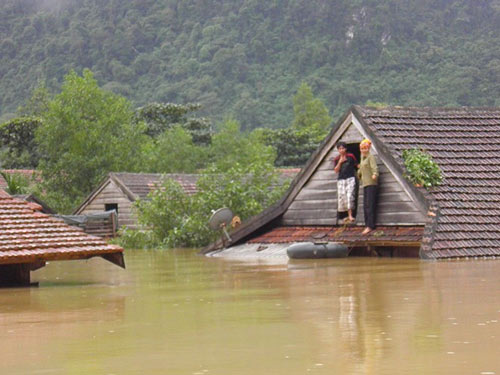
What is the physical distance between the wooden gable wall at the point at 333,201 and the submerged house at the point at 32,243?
20.2 feet

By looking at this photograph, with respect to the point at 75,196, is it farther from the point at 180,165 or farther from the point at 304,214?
the point at 304,214

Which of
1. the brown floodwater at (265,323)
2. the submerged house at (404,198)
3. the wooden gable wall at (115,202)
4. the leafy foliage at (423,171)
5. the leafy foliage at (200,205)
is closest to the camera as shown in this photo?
the brown floodwater at (265,323)

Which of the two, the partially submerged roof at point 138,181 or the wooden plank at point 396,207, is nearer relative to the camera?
the wooden plank at point 396,207

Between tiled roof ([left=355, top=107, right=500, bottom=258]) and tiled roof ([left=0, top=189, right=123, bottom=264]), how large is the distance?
5524mm

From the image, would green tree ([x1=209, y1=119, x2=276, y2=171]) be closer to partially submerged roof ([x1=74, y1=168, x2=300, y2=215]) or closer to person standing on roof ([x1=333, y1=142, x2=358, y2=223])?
partially submerged roof ([x1=74, y1=168, x2=300, y2=215])

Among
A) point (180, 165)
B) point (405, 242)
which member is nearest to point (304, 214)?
point (405, 242)

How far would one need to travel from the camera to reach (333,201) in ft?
72.5

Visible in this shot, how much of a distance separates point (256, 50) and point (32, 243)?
330 feet

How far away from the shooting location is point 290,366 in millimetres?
7641

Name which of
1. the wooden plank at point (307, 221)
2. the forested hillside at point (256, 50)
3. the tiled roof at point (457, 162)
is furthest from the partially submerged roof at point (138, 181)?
the forested hillside at point (256, 50)

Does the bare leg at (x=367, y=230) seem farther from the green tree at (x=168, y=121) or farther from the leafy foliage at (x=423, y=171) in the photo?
the green tree at (x=168, y=121)

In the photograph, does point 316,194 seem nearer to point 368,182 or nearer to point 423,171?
point 368,182

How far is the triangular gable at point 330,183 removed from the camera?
64.5 feet

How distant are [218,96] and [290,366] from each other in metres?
99.0
